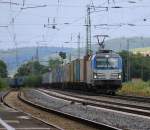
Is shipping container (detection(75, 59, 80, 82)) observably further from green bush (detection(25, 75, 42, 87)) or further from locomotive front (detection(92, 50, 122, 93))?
green bush (detection(25, 75, 42, 87))

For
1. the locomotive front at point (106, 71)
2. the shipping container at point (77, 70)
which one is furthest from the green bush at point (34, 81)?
the locomotive front at point (106, 71)

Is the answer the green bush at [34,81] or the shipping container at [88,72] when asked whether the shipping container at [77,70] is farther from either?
the green bush at [34,81]

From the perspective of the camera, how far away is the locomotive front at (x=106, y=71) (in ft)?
149

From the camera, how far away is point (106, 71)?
45938 millimetres

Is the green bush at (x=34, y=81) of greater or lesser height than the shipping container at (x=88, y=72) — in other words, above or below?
below

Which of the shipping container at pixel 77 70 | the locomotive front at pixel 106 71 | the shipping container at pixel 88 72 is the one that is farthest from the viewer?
the shipping container at pixel 77 70

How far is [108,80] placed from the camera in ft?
149

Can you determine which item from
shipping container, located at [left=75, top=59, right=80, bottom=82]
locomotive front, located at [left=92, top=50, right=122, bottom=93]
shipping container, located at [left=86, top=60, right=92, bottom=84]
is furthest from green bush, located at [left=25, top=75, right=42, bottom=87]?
locomotive front, located at [left=92, top=50, right=122, bottom=93]

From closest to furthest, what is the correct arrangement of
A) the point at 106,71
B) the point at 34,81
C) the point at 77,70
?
the point at 106,71, the point at 77,70, the point at 34,81

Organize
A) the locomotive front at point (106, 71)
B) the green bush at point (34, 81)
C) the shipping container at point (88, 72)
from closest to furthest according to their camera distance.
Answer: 1. the locomotive front at point (106, 71)
2. the shipping container at point (88, 72)
3. the green bush at point (34, 81)

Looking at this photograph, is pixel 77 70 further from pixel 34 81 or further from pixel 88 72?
pixel 34 81

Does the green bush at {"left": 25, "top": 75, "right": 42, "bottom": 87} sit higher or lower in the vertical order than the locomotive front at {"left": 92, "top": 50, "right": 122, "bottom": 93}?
lower

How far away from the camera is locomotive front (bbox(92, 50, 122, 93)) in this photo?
45469mm

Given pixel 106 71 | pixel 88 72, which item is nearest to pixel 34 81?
pixel 88 72
